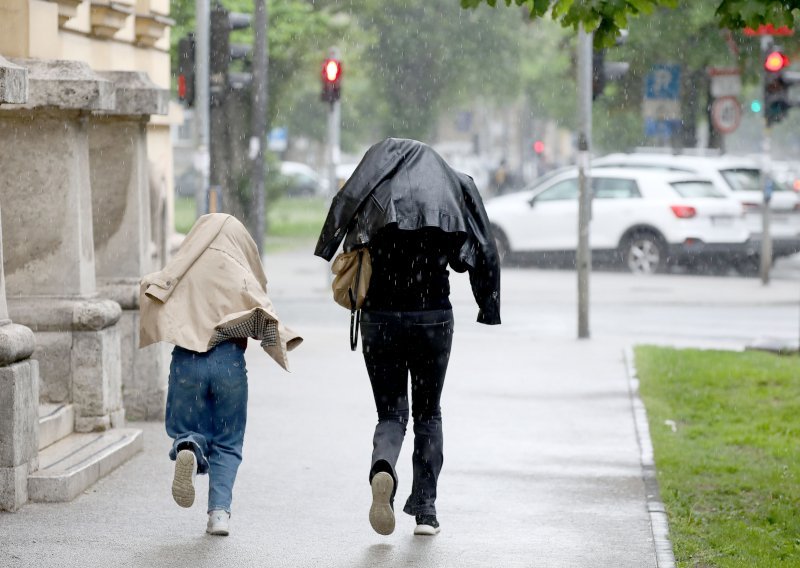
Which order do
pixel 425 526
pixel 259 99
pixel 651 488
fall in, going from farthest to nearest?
pixel 259 99, pixel 651 488, pixel 425 526

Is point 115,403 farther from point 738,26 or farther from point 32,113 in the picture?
point 738,26

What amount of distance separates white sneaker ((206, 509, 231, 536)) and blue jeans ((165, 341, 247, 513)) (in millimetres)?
29

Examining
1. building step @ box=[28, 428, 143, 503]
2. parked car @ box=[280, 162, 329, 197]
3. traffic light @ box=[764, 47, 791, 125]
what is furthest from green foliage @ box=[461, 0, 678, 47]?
parked car @ box=[280, 162, 329, 197]

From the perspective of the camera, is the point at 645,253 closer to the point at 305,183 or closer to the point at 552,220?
the point at 552,220

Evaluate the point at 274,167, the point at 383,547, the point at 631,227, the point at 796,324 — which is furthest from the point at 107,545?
the point at 274,167

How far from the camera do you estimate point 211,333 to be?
23.8ft

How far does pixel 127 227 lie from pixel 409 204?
Result: 394cm

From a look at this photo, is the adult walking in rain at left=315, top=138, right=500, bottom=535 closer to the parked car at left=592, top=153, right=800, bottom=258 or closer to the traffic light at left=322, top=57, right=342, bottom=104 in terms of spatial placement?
the traffic light at left=322, top=57, right=342, bottom=104

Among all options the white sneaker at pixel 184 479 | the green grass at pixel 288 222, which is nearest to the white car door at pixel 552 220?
the green grass at pixel 288 222

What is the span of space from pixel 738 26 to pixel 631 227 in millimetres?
18003

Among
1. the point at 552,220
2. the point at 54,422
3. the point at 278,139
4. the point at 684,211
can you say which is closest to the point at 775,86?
the point at 684,211

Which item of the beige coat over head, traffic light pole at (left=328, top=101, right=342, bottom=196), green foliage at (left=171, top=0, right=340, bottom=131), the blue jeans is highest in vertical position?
green foliage at (left=171, top=0, right=340, bottom=131)

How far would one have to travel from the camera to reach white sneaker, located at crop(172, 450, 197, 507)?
692cm

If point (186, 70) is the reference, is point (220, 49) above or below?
above
